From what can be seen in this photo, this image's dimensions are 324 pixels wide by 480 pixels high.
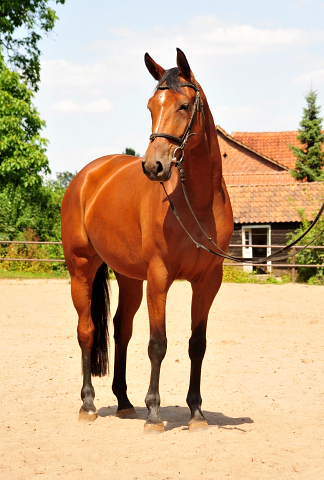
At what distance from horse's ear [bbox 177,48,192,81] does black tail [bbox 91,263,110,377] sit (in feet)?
A: 7.00

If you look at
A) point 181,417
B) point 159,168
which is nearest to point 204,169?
point 159,168

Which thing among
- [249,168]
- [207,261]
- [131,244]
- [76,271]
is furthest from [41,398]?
[249,168]

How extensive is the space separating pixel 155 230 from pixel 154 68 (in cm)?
112

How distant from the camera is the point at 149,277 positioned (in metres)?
3.97

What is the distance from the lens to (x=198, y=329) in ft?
14.0

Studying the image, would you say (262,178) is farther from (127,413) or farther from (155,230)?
(155,230)

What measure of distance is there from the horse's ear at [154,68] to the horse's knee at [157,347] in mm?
1821

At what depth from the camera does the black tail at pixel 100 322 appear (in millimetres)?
5066

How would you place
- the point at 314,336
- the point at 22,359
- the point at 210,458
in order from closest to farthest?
1. the point at 210,458
2. the point at 22,359
3. the point at 314,336

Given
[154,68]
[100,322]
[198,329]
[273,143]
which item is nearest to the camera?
[154,68]

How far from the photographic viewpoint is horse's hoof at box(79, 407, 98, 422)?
4.61 m

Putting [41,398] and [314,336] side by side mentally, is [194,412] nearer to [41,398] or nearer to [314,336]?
[41,398]

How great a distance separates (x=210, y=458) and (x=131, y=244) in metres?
1.64

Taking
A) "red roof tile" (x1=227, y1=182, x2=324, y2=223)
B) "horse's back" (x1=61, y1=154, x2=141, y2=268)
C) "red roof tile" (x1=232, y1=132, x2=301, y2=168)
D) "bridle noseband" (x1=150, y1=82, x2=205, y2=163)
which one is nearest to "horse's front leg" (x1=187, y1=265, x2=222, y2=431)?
"bridle noseband" (x1=150, y1=82, x2=205, y2=163)
